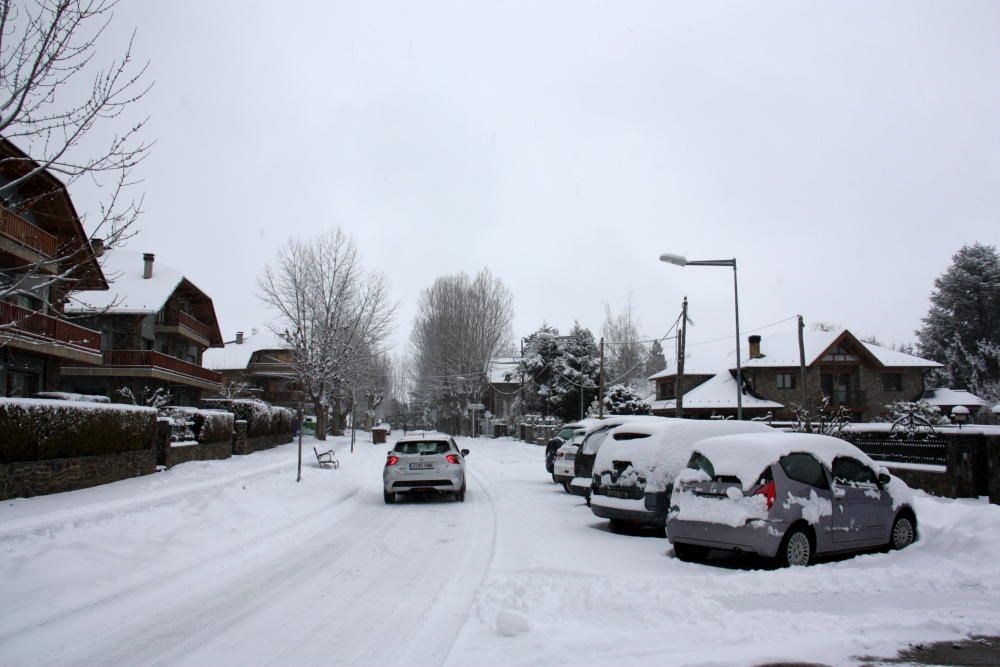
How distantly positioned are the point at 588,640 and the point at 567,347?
4966 centimetres

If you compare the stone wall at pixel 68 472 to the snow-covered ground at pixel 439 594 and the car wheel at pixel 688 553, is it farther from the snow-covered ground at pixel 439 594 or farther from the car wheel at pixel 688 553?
the car wheel at pixel 688 553

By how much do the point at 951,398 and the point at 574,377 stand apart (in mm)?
24880

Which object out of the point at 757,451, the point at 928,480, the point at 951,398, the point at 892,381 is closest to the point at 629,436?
the point at 757,451

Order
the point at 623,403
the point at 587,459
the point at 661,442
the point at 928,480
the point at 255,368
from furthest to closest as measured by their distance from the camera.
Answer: the point at 255,368
the point at 623,403
the point at 587,459
the point at 928,480
the point at 661,442

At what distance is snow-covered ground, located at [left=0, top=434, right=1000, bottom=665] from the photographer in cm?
551

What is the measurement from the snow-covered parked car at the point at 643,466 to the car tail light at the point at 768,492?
2556 millimetres

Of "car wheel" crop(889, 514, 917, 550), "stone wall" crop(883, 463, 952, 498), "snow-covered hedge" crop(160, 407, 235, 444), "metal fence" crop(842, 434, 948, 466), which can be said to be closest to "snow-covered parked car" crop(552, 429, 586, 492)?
"metal fence" crop(842, 434, 948, 466)

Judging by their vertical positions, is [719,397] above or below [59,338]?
below

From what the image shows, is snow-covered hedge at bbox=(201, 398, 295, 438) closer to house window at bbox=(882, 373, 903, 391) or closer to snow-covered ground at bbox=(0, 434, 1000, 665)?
snow-covered ground at bbox=(0, 434, 1000, 665)

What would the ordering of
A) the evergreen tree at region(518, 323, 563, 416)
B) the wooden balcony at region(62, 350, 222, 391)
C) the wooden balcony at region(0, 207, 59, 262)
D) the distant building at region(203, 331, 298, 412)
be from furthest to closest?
the distant building at region(203, 331, 298, 412) → the evergreen tree at region(518, 323, 563, 416) → the wooden balcony at region(62, 350, 222, 391) → the wooden balcony at region(0, 207, 59, 262)

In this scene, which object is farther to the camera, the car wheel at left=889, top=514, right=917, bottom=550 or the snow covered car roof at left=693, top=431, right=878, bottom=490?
the car wheel at left=889, top=514, right=917, bottom=550

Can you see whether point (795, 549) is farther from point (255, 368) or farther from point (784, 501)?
point (255, 368)

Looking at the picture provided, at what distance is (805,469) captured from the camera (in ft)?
29.6

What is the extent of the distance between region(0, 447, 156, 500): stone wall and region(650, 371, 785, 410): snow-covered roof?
36.1m
